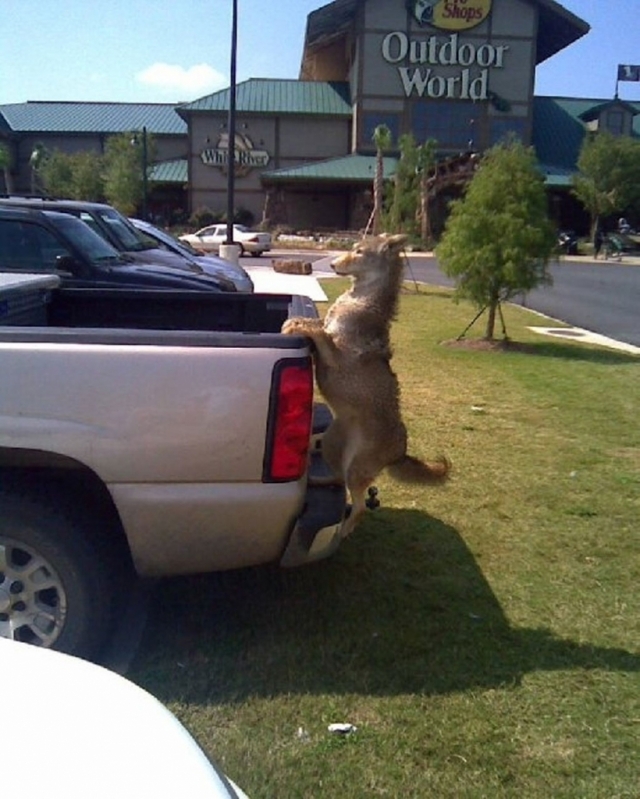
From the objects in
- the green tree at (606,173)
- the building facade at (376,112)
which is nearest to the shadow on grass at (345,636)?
the building facade at (376,112)

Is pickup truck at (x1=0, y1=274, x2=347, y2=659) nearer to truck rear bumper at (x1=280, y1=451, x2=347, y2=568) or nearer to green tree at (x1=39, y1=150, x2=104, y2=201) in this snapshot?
truck rear bumper at (x1=280, y1=451, x2=347, y2=568)

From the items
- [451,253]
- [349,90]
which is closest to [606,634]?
[451,253]

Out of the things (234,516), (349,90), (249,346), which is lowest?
(234,516)

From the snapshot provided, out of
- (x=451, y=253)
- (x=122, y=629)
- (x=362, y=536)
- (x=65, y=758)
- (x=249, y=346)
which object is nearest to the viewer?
(x=65, y=758)

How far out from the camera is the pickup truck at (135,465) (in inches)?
131

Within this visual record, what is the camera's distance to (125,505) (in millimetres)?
3473

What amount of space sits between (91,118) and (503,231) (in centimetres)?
5877

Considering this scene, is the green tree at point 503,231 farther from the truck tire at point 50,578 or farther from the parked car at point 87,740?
the parked car at point 87,740

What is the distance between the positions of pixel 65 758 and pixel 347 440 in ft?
8.52

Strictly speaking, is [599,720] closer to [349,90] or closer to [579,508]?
[579,508]

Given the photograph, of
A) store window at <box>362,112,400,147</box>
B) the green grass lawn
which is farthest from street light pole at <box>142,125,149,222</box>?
the green grass lawn

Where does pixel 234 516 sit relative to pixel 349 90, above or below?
below

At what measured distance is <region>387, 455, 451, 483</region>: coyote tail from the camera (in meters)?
4.48

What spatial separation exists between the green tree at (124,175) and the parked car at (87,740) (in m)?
50.4
